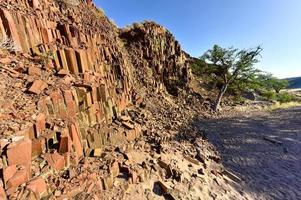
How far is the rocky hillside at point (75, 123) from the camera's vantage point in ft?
14.5

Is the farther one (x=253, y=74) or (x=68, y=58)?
(x=253, y=74)

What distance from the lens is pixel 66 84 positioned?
21.0 ft

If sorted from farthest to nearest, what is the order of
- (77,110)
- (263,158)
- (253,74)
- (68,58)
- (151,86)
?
(253,74)
(151,86)
(263,158)
(68,58)
(77,110)

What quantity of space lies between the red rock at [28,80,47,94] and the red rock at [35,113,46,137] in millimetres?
751

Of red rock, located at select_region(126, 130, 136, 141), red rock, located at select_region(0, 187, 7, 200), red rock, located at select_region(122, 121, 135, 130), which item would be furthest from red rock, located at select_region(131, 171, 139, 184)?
red rock, located at select_region(0, 187, 7, 200)

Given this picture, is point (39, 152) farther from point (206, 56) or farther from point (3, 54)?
point (206, 56)

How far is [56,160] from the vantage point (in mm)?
4734

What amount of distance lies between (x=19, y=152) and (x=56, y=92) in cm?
206

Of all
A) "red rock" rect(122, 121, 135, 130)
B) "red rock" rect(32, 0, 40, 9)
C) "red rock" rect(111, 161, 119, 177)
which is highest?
"red rock" rect(32, 0, 40, 9)

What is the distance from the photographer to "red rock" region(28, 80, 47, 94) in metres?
5.34

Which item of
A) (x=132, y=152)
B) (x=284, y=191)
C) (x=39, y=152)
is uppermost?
(x=39, y=152)

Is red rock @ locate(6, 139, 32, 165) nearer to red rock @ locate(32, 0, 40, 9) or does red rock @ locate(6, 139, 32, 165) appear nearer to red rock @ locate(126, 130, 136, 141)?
red rock @ locate(126, 130, 136, 141)

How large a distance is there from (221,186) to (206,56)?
15.9m

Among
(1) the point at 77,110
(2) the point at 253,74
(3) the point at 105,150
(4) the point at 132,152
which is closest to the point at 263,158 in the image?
(4) the point at 132,152
